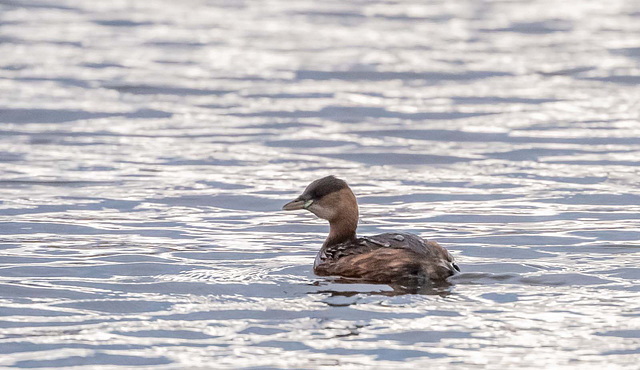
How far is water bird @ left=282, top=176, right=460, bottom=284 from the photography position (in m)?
10.4

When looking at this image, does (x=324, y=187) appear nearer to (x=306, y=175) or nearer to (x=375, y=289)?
(x=375, y=289)

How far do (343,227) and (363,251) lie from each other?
0.58 meters

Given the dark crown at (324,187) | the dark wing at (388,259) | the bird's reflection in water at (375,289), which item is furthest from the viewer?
the dark crown at (324,187)

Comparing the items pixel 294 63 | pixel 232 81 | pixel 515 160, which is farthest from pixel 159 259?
pixel 294 63

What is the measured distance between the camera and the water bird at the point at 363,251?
10.4 meters

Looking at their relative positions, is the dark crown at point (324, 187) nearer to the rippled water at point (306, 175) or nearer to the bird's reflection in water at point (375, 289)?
the rippled water at point (306, 175)

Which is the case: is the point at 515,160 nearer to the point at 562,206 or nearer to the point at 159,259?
the point at 562,206

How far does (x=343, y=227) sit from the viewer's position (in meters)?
11.3

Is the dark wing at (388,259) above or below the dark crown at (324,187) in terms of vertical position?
below

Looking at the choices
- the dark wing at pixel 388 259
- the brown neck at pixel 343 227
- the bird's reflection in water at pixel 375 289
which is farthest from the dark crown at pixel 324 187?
the bird's reflection in water at pixel 375 289

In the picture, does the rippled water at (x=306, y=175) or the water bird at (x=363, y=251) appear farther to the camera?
the water bird at (x=363, y=251)

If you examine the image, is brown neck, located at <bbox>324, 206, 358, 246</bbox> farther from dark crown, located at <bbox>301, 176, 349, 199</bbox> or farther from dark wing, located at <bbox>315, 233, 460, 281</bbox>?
dark wing, located at <bbox>315, 233, 460, 281</bbox>

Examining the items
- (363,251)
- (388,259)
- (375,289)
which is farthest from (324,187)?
(375,289)

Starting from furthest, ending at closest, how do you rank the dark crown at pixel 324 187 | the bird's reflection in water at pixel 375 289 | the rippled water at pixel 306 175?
the dark crown at pixel 324 187 → the bird's reflection in water at pixel 375 289 → the rippled water at pixel 306 175
